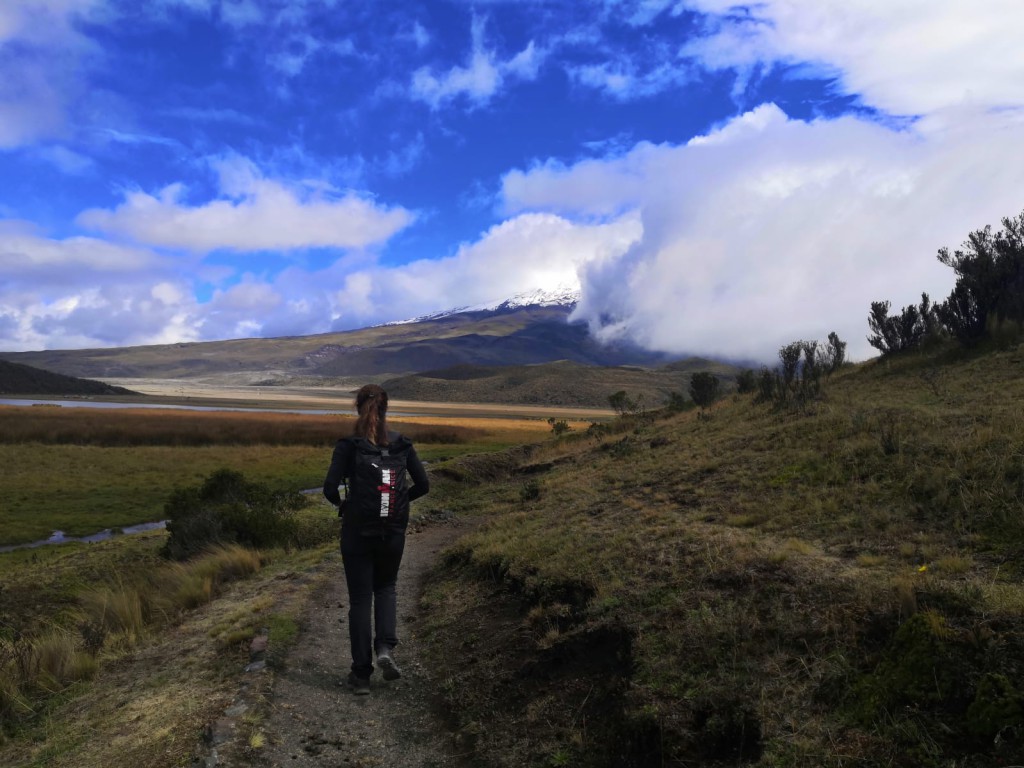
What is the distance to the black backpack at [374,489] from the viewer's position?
5594mm

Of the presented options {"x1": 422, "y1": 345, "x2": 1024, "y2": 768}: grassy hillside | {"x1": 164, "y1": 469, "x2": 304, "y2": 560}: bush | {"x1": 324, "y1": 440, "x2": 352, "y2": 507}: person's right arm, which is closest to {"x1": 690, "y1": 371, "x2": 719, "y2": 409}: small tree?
{"x1": 422, "y1": 345, "x2": 1024, "y2": 768}: grassy hillside

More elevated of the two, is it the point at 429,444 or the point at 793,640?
the point at 793,640

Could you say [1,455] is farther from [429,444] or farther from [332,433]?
[429,444]

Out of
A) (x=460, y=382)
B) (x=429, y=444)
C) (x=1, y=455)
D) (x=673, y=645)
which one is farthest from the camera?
(x=460, y=382)

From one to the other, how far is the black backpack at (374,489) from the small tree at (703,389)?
28.6 meters

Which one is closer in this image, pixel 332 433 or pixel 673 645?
pixel 673 645

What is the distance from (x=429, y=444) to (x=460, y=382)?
4325 inches

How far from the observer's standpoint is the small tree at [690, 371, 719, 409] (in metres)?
32.8

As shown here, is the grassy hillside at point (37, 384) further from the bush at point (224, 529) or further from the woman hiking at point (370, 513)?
the woman hiking at point (370, 513)

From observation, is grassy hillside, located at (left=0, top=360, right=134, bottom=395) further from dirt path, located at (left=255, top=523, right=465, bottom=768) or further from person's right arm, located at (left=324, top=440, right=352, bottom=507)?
person's right arm, located at (left=324, top=440, right=352, bottom=507)

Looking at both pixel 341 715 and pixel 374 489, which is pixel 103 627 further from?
pixel 374 489

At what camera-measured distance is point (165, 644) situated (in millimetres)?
7773

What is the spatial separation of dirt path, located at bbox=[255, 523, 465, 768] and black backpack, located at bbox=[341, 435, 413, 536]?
5.21ft

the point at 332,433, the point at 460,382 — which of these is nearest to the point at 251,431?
the point at 332,433
